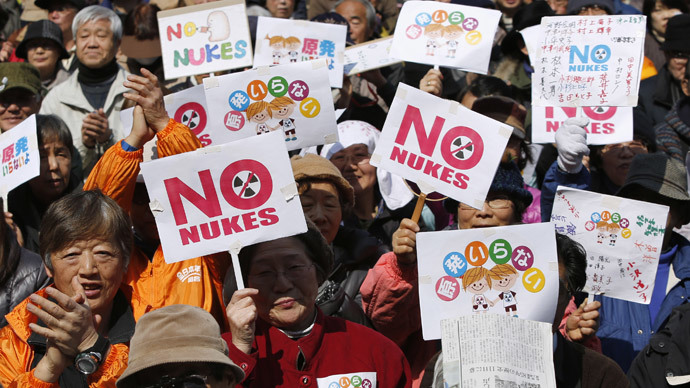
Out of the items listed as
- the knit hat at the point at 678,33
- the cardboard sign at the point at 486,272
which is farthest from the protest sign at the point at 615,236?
the knit hat at the point at 678,33

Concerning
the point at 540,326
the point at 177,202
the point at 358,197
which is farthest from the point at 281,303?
the point at 358,197

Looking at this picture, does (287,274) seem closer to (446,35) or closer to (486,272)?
(486,272)

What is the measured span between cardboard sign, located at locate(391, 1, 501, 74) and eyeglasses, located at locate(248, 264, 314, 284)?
9.19ft

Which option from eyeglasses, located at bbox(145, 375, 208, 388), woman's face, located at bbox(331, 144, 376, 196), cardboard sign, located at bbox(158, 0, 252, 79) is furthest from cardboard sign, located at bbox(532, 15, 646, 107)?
eyeglasses, located at bbox(145, 375, 208, 388)

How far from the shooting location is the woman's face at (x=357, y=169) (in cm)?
662

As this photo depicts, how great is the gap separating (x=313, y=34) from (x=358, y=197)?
139cm

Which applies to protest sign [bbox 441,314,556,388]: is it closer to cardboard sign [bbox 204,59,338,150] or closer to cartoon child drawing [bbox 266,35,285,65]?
cardboard sign [bbox 204,59,338,150]

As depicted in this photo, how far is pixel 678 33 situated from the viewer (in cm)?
792

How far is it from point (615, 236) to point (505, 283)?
1.34 meters

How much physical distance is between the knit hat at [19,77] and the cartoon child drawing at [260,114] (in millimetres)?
1976

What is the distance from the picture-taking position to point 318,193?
18.2 feet

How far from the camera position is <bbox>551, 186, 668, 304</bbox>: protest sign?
5512mm

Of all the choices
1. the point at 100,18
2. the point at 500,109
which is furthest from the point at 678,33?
the point at 100,18

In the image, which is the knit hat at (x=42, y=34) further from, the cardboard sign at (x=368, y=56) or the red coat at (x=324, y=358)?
the red coat at (x=324, y=358)
